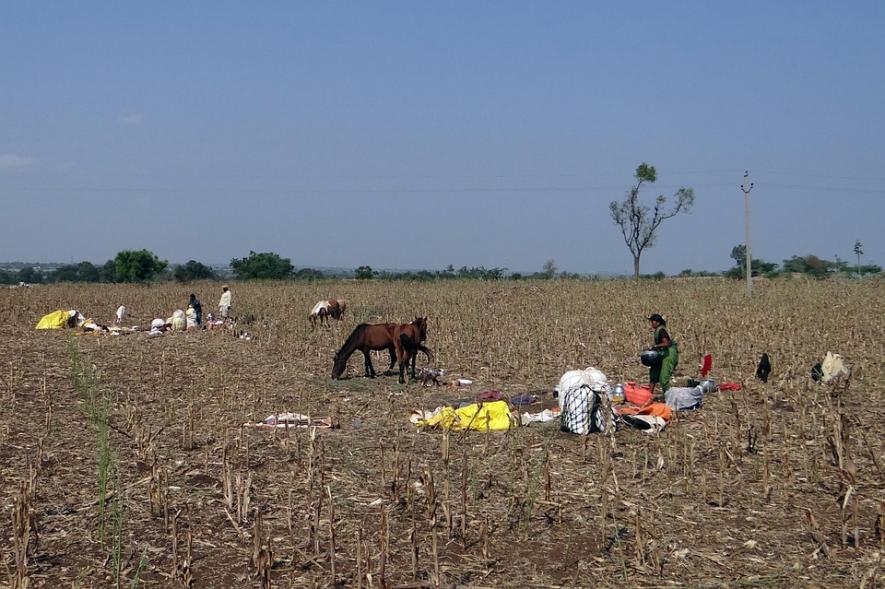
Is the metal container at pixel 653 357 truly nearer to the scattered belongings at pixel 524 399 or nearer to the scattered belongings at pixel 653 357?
the scattered belongings at pixel 653 357

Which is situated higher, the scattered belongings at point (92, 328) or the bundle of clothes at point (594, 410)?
the scattered belongings at point (92, 328)

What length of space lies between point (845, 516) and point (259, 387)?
28.0 ft

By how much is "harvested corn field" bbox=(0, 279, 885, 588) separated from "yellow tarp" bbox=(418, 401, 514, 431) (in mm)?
162

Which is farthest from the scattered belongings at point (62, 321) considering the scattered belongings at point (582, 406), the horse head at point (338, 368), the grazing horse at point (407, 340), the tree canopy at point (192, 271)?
the tree canopy at point (192, 271)

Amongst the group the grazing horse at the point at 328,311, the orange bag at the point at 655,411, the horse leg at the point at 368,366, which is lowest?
the orange bag at the point at 655,411

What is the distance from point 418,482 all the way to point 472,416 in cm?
191

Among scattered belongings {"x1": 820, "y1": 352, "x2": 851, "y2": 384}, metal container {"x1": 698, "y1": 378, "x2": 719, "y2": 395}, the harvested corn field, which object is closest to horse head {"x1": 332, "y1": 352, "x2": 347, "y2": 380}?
the harvested corn field

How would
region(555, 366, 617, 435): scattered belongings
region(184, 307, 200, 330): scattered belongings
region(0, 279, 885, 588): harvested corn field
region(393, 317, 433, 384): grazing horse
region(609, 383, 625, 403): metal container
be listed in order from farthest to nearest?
region(184, 307, 200, 330): scattered belongings < region(393, 317, 433, 384): grazing horse < region(609, 383, 625, 403): metal container < region(555, 366, 617, 435): scattered belongings < region(0, 279, 885, 588): harvested corn field

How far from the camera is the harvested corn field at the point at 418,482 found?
5.44 metres

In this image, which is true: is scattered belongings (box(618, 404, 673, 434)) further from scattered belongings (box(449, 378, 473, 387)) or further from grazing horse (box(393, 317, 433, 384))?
grazing horse (box(393, 317, 433, 384))

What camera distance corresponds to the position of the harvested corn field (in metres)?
5.44

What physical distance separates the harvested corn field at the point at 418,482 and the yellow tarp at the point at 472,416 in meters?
0.16

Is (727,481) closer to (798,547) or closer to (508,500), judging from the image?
(798,547)

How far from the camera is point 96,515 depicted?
20.6 ft
